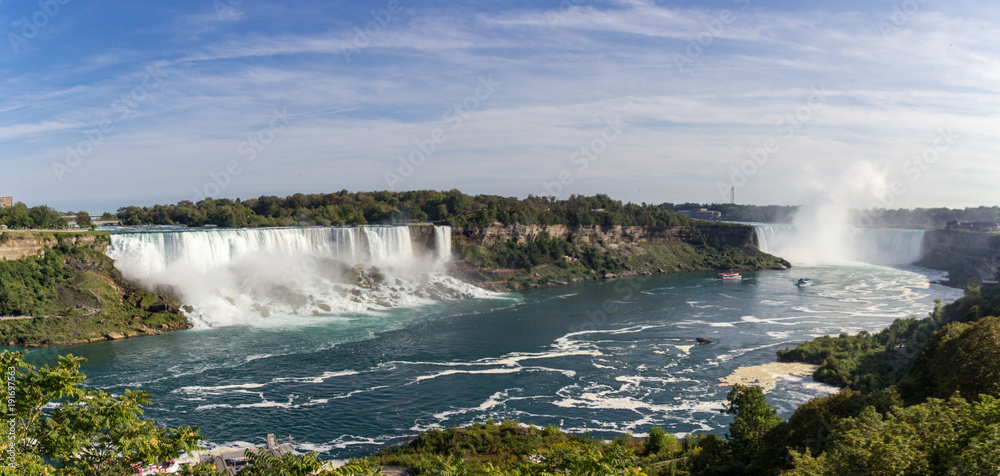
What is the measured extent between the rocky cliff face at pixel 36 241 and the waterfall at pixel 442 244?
30.4 metres

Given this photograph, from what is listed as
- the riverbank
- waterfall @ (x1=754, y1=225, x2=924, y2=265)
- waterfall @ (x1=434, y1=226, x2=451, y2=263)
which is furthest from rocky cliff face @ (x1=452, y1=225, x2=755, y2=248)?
waterfall @ (x1=754, y1=225, x2=924, y2=265)

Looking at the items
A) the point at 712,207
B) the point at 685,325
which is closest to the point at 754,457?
the point at 685,325

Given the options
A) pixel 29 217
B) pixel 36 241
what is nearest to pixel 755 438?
pixel 36 241

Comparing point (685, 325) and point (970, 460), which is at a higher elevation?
point (970, 460)

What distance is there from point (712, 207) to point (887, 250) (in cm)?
8494

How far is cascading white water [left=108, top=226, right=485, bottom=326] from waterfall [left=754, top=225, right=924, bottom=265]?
58.9 metres

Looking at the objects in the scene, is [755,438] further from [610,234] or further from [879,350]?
[610,234]

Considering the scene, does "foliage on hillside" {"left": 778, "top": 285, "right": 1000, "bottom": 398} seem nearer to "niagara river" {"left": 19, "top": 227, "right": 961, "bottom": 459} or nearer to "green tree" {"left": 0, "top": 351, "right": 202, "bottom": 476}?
"niagara river" {"left": 19, "top": 227, "right": 961, "bottom": 459}

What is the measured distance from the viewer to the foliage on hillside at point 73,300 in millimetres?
34969

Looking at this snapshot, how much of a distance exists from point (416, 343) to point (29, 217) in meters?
33.6

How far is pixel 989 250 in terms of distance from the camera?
240 ft

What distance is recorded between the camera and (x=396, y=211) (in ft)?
268

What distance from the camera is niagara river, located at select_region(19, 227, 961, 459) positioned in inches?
961

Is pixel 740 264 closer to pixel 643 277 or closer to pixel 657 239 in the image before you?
pixel 657 239
